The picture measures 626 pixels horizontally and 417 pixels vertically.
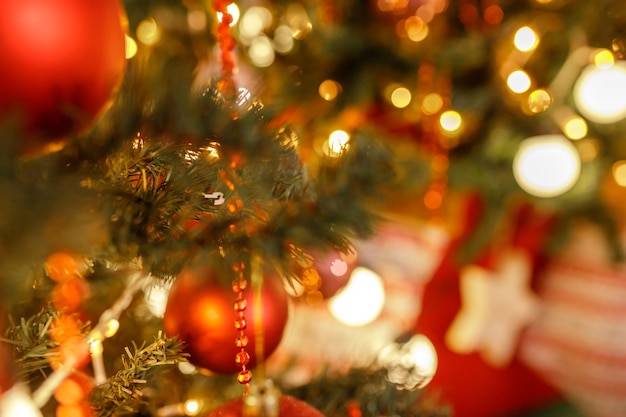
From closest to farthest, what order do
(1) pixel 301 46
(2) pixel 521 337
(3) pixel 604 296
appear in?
1. (1) pixel 301 46
2. (3) pixel 604 296
3. (2) pixel 521 337

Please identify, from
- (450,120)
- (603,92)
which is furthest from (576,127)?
(450,120)

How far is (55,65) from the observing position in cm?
33

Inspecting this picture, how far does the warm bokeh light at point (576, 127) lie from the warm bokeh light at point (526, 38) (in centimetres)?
16

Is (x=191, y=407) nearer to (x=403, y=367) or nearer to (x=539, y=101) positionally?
(x=403, y=367)

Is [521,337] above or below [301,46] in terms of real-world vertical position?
below

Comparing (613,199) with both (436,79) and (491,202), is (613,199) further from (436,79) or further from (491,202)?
(436,79)

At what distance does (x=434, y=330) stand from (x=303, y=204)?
873 millimetres

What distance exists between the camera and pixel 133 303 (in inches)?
25.7

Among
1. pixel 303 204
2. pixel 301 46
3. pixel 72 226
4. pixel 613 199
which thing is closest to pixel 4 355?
pixel 72 226

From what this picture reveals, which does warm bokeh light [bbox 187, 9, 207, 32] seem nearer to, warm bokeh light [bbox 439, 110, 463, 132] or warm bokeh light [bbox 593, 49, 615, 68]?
warm bokeh light [bbox 439, 110, 463, 132]

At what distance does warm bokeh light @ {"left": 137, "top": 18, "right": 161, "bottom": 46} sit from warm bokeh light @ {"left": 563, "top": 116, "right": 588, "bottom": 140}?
0.76 m

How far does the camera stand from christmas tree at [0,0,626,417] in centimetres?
35

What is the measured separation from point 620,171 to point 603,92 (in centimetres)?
19

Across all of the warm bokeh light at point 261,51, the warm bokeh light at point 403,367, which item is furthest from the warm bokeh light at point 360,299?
the warm bokeh light at point 261,51
